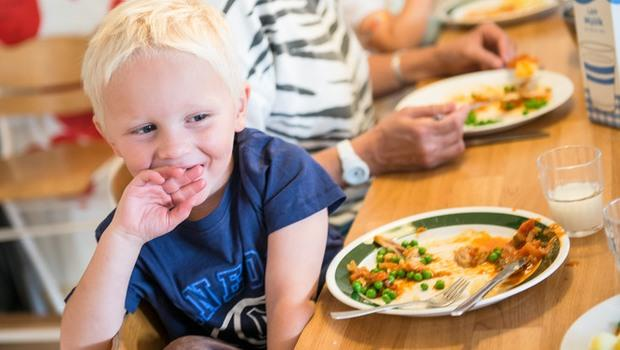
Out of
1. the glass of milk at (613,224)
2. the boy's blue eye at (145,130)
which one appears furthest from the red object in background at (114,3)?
the glass of milk at (613,224)

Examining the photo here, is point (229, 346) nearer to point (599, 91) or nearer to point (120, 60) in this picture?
point (120, 60)

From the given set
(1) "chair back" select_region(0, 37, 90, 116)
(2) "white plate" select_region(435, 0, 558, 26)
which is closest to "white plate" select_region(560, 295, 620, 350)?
(2) "white plate" select_region(435, 0, 558, 26)

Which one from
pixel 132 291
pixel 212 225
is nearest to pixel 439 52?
pixel 212 225

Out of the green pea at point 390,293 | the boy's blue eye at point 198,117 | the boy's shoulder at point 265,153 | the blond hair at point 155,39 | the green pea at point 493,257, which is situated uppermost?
the blond hair at point 155,39

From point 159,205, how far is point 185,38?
24 centimetres

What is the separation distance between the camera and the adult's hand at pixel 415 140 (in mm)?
1559

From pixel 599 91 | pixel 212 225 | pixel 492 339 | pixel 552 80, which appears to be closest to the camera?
pixel 492 339

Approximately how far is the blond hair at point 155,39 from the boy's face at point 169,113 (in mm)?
13

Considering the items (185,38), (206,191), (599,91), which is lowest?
(599,91)

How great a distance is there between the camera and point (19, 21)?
11.4 ft

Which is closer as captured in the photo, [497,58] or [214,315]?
[214,315]

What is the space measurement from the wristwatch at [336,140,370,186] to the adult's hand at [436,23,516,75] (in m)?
0.45

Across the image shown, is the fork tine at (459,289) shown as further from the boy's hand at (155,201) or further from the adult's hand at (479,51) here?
the adult's hand at (479,51)

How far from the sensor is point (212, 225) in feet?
4.47
